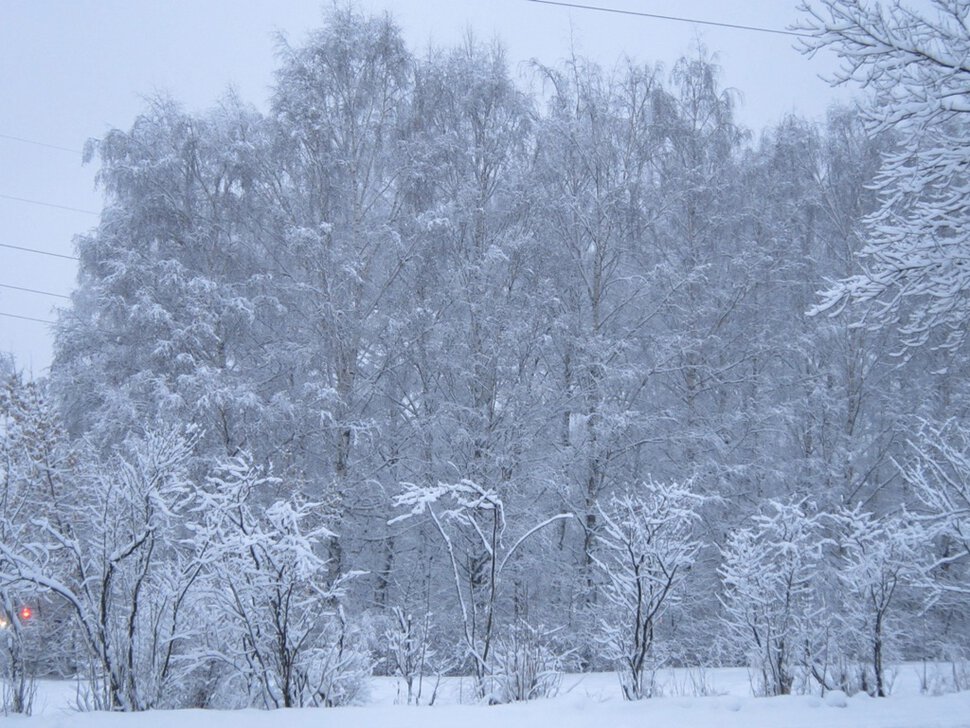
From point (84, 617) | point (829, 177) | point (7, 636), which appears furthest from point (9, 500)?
point (829, 177)

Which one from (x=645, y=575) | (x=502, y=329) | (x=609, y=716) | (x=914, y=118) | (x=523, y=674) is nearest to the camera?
(x=609, y=716)

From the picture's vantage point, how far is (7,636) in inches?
277

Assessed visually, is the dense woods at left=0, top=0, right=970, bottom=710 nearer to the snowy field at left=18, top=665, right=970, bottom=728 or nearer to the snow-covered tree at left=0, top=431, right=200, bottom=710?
the snow-covered tree at left=0, top=431, right=200, bottom=710

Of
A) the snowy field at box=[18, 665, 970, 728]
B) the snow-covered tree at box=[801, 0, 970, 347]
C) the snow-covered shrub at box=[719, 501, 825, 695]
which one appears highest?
the snow-covered tree at box=[801, 0, 970, 347]

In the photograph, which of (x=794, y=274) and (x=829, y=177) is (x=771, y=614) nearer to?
(x=794, y=274)

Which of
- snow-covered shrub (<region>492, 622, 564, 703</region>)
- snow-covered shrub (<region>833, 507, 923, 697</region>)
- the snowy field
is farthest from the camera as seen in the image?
snow-covered shrub (<region>833, 507, 923, 697</region>)

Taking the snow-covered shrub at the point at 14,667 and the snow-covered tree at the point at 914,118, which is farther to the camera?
the snow-covered shrub at the point at 14,667

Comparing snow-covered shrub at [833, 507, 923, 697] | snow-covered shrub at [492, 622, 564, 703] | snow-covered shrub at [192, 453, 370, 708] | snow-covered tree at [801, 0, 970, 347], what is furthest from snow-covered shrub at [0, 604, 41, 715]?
snow-covered shrub at [833, 507, 923, 697]

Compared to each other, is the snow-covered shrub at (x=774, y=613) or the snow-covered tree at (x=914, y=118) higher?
the snow-covered tree at (x=914, y=118)

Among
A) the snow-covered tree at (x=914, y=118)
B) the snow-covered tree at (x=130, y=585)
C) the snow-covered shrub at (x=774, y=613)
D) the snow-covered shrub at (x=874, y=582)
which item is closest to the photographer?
the snow-covered tree at (x=914, y=118)

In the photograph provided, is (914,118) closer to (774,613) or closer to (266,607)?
(774,613)

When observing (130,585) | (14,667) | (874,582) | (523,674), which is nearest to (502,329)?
(874,582)

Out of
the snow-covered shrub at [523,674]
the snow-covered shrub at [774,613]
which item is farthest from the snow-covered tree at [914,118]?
the snow-covered shrub at [523,674]

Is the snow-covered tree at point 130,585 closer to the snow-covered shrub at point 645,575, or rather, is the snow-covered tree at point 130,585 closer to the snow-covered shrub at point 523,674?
the snow-covered shrub at point 523,674
